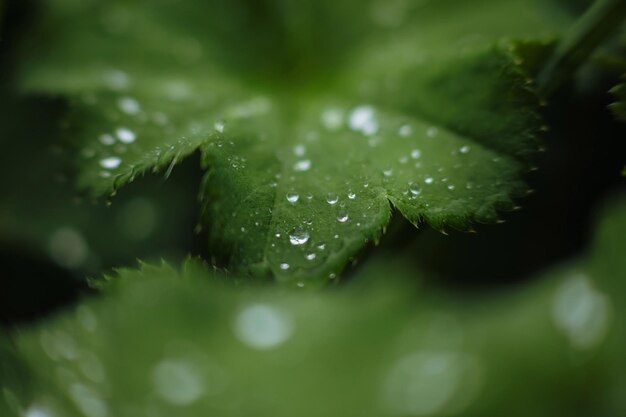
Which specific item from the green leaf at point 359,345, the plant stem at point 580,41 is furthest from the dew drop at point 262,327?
the plant stem at point 580,41

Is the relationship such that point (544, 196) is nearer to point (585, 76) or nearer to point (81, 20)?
point (585, 76)

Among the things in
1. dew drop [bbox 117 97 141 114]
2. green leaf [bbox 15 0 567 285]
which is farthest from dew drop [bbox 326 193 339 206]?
dew drop [bbox 117 97 141 114]

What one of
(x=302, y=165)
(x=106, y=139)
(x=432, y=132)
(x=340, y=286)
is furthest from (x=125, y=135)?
(x=340, y=286)

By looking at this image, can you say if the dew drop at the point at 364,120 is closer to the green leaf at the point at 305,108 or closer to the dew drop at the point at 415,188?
the green leaf at the point at 305,108

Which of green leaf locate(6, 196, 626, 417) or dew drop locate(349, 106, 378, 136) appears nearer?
dew drop locate(349, 106, 378, 136)

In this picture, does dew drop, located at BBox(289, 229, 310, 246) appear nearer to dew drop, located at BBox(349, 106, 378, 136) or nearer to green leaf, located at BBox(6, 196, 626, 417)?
dew drop, located at BBox(349, 106, 378, 136)

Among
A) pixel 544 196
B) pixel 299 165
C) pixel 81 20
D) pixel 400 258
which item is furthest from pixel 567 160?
pixel 81 20
